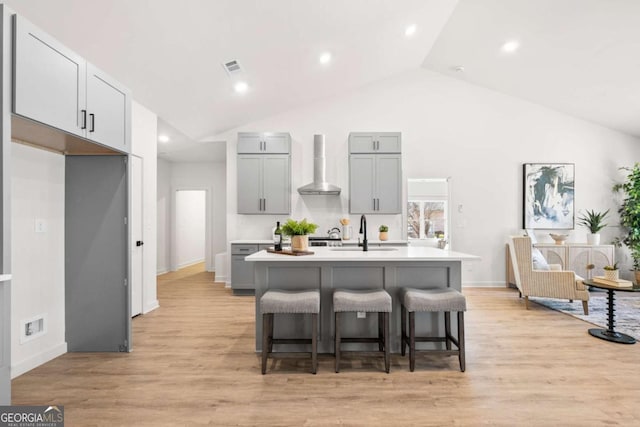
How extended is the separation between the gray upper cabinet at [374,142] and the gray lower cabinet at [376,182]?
102 millimetres

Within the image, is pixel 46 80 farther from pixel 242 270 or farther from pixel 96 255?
pixel 242 270

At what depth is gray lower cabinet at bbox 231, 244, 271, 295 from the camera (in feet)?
17.0

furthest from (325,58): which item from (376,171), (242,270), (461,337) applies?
(461,337)

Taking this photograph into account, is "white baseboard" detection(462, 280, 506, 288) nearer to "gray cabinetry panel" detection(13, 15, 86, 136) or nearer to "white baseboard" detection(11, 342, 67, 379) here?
"white baseboard" detection(11, 342, 67, 379)

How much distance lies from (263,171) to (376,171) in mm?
1939

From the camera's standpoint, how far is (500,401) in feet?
7.09

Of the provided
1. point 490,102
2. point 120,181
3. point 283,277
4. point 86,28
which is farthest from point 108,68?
point 490,102

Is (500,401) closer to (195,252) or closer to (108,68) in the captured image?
(108,68)

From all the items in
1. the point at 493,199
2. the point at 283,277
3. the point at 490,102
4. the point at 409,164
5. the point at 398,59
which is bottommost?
the point at 283,277

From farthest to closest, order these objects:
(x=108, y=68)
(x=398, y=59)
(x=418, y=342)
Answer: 1. (x=398, y=59)
2. (x=108, y=68)
3. (x=418, y=342)

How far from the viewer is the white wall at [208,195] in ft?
24.9

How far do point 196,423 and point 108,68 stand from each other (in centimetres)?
318

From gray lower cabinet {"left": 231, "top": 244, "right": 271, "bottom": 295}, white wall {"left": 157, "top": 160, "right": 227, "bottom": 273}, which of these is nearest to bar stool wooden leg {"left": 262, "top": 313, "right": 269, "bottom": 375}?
gray lower cabinet {"left": 231, "top": 244, "right": 271, "bottom": 295}

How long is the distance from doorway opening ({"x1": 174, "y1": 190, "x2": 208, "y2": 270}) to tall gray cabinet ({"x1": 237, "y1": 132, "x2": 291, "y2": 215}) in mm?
2696
